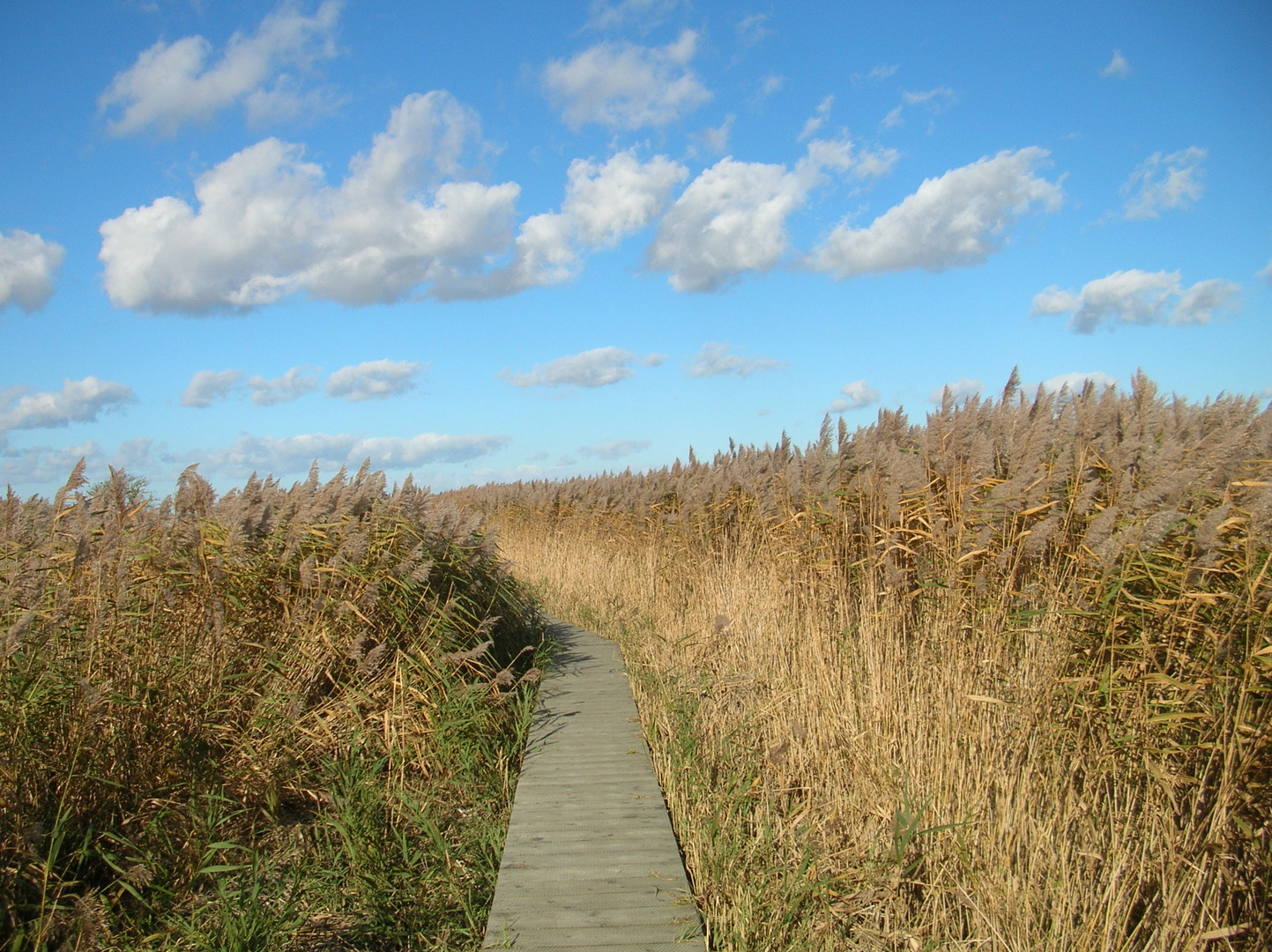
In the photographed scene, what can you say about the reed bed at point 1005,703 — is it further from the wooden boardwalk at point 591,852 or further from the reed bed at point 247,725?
the reed bed at point 247,725

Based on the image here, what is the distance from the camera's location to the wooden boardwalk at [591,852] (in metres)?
3.21

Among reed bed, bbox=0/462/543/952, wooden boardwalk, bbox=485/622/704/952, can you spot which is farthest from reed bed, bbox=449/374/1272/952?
reed bed, bbox=0/462/543/952

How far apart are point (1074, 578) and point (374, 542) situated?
13.6ft

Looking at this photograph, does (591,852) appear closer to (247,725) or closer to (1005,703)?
(1005,703)

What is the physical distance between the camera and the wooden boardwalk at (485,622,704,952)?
126 inches

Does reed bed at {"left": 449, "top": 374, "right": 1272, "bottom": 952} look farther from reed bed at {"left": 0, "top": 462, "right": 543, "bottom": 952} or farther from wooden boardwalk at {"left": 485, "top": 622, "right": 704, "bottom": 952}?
reed bed at {"left": 0, "top": 462, "right": 543, "bottom": 952}

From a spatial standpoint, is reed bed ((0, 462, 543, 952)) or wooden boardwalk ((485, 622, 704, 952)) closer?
wooden boardwalk ((485, 622, 704, 952))

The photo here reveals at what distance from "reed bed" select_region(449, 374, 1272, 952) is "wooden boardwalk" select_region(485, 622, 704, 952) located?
6.6 inches

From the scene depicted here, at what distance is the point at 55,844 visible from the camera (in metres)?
3.18


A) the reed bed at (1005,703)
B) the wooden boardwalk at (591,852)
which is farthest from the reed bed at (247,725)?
the reed bed at (1005,703)

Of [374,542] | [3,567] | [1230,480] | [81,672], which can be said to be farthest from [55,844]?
[1230,480]

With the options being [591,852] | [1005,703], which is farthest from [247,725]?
[1005,703]

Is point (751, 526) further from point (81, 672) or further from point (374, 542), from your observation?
point (81, 672)

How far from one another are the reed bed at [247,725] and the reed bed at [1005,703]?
4.21 feet
